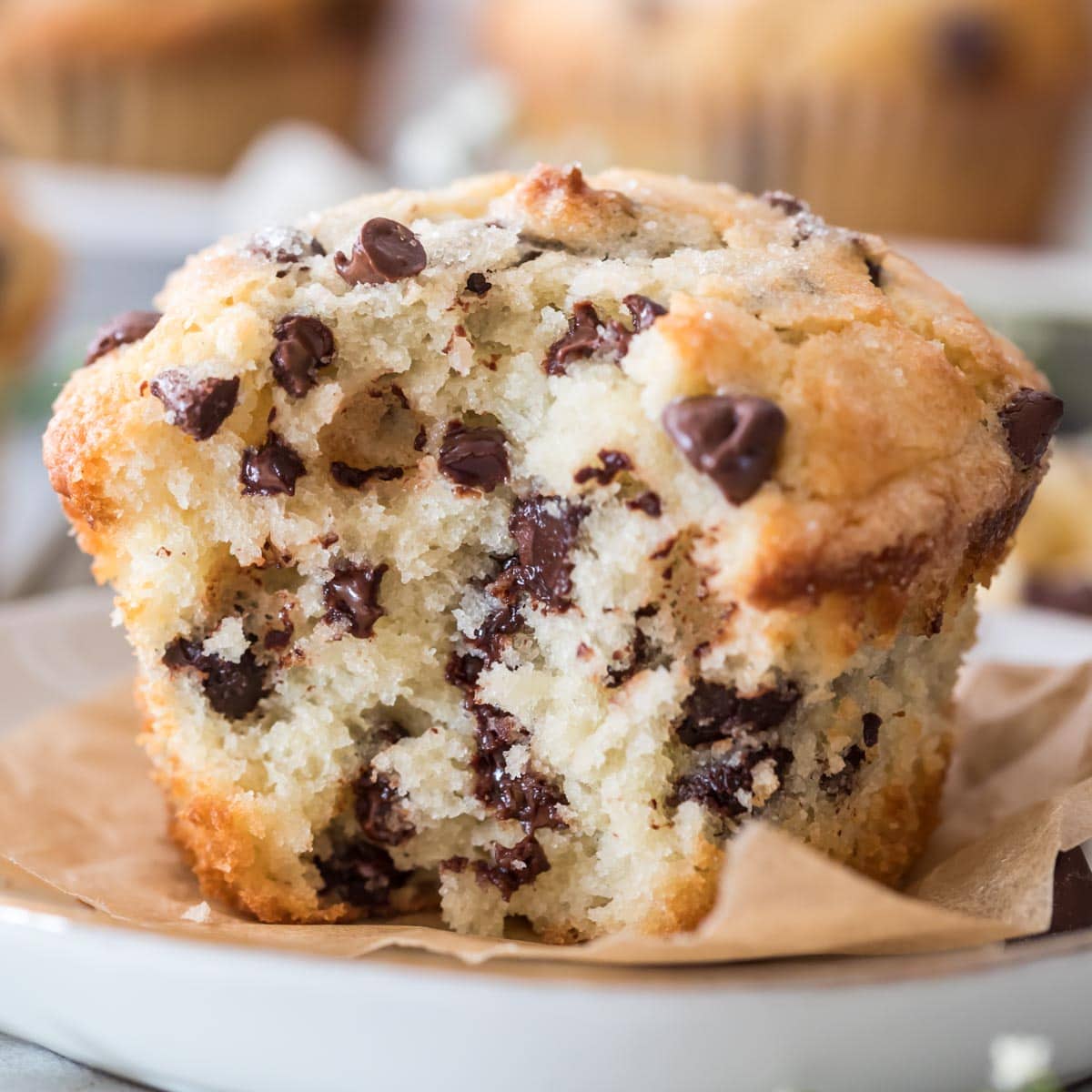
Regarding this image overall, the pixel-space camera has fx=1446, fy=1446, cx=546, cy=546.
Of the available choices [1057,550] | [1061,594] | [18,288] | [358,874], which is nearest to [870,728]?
[358,874]

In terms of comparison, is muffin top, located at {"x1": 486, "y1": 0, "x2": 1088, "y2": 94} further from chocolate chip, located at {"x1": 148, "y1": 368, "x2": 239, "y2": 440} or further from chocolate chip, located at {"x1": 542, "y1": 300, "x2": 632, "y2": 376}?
chocolate chip, located at {"x1": 148, "y1": 368, "x2": 239, "y2": 440}

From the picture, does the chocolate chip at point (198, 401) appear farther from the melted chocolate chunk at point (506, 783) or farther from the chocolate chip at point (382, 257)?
the melted chocolate chunk at point (506, 783)

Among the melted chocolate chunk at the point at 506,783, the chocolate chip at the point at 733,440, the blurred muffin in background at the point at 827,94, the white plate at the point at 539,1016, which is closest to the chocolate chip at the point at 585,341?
the chocolate chip at the point at 733,440

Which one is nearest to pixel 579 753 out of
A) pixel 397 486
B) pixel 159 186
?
pixel 397 486

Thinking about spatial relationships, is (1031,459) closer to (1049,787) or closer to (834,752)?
(834,752)

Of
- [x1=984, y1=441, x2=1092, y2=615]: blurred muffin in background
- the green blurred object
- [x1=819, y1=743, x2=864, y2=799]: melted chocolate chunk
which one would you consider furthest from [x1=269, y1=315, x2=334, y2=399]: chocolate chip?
the green blurred object

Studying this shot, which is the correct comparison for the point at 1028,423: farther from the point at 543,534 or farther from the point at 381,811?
the point at 381,811
